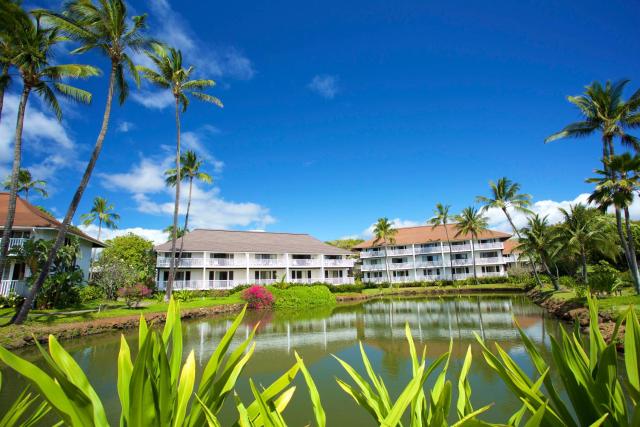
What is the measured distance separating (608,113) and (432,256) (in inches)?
1311

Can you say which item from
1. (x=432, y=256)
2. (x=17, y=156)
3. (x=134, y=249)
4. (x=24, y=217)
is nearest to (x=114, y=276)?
(x=24, y=217)

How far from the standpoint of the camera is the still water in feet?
22.8

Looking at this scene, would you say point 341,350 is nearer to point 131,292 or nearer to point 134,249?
point 131,292

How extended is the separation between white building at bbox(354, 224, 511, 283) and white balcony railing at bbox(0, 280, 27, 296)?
3824 cm

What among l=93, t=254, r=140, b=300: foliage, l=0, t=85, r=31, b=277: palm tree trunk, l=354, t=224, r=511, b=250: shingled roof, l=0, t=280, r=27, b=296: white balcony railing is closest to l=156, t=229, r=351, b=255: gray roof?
l=93, t=254, r=140, b=300: foliage

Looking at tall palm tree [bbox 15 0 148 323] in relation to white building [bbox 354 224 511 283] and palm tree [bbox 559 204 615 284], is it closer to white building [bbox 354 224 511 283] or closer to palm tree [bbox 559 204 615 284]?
palm tree [bbox 559 204 615 284]

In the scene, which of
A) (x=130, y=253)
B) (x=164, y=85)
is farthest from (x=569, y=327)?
(x=130, y=253)

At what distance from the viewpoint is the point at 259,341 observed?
14.0 metres

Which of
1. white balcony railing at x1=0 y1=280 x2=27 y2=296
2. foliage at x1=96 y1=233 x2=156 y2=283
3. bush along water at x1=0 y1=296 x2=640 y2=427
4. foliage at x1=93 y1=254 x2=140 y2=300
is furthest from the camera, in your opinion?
foliage at x1=96 y1=233 x2=156 y2=283

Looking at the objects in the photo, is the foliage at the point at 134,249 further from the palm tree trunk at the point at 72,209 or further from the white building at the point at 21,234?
the palm tree trunk at the point at 72,209

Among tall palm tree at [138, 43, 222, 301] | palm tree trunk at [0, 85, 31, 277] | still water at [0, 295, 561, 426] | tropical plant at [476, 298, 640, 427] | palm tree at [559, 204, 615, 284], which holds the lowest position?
still water at [0, 295, 561, 426]

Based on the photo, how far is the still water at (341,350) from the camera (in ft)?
22.8

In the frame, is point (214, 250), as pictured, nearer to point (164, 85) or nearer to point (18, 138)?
point (164, 85)

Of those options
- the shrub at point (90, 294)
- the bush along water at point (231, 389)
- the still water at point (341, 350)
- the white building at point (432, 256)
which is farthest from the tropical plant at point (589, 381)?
the white building at point (432, 256)
